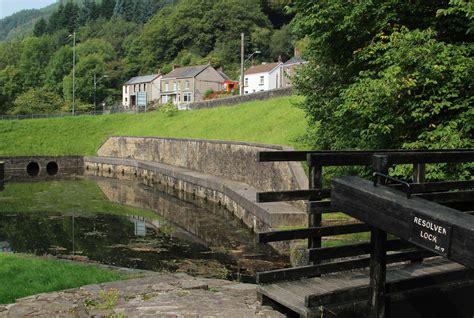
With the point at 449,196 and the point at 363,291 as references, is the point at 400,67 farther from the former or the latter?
the point at 363,291

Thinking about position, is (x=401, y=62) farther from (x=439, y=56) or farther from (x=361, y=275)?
(x=361, y=275)

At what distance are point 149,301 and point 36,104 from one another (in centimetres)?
6343

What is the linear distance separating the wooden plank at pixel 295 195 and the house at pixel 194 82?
2523 inches

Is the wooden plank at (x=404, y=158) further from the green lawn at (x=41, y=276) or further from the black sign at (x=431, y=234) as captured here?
the green lawn at (x=41, y=276)

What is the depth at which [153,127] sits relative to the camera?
43.2 meters

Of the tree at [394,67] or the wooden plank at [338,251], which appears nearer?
the wooden plank at [338,251]

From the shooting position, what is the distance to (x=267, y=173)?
19.3 meters

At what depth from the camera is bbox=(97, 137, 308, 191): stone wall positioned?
1773cm

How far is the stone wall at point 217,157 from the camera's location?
17.7m

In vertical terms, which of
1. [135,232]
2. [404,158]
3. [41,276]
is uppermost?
[404,158]

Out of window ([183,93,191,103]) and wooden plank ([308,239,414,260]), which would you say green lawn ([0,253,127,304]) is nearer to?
wooden plank ([308,239,414,260])

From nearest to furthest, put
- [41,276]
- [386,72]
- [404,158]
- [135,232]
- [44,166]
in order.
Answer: [404,158] → [41,276] → [386,72] → [135,232] → [44,166]

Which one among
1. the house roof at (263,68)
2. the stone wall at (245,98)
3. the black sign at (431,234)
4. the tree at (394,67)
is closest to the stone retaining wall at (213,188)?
the tree at (394,67)

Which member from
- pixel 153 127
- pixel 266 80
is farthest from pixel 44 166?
pixel 266 80
